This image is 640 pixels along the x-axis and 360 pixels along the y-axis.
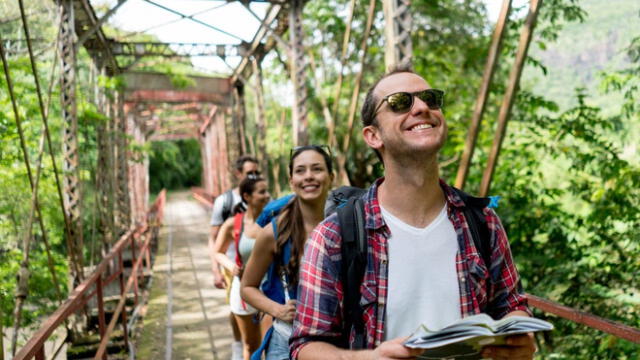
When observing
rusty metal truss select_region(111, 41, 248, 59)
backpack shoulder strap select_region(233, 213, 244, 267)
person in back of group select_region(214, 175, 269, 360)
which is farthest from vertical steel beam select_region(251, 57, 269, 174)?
backpack shoulder strap select_region(233, 213, 244, 267)

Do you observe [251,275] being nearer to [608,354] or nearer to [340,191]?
[340,191]

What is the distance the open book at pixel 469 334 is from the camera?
119 centimetres

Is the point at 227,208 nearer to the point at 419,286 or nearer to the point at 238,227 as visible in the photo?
the point at 238,227

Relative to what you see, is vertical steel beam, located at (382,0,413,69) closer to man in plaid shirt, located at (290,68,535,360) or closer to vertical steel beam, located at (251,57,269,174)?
man in plaid shirt, located at (290,68,535,360)

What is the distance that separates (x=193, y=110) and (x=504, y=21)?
27396mm

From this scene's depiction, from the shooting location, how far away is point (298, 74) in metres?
9.16

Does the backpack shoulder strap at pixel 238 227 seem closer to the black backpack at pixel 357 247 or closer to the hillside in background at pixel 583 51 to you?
the black backpack at pixel 357 247

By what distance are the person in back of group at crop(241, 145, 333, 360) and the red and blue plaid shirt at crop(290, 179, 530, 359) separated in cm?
120

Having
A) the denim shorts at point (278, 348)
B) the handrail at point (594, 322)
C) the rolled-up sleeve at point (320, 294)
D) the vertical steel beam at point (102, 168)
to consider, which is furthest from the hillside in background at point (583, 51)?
the rolled-up sleeve at point (320, 294)

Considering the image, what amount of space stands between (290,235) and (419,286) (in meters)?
1.39

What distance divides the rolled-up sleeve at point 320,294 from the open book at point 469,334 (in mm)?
312

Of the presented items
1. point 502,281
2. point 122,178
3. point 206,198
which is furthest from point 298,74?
point 206,198

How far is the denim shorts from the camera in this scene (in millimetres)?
2600

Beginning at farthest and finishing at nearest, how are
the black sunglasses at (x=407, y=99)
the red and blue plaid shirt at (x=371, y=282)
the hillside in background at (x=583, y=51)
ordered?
the hillside in background at (x=583, y=51) < the black sunglasses at (x=407, y=99) < the red and blue plaid shirt at (x=371, y=282)
